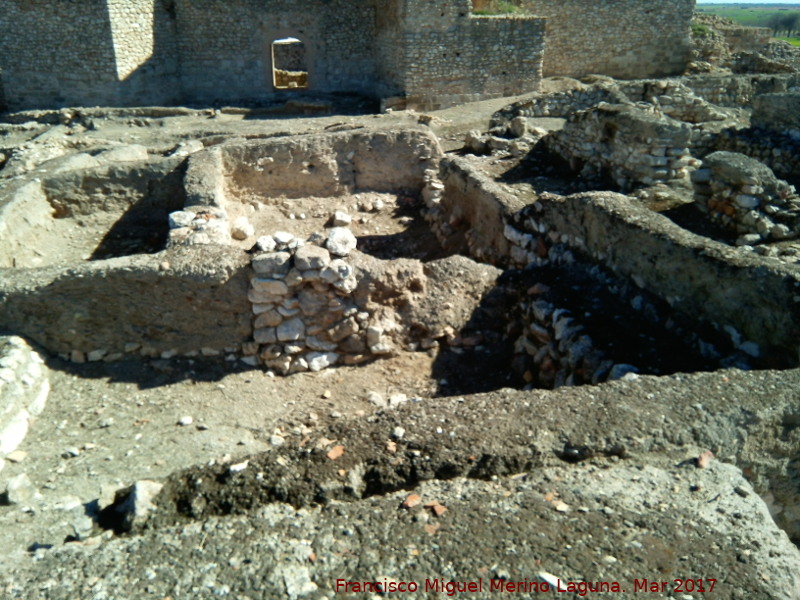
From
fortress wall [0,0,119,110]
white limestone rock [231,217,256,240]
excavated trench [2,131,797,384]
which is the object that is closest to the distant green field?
fortress wall [0,0,119,110]

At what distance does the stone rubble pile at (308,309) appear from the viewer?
5004 mm

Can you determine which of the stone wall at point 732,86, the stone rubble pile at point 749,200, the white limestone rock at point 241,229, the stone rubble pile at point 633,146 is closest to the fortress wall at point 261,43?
the stone wall at point 732,86

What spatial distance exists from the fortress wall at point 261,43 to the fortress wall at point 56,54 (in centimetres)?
215

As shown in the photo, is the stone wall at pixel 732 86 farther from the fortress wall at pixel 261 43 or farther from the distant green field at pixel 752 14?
the distant green field at pixel 752 14

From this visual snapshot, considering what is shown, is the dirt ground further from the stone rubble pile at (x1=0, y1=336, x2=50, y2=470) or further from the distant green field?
the distant green field

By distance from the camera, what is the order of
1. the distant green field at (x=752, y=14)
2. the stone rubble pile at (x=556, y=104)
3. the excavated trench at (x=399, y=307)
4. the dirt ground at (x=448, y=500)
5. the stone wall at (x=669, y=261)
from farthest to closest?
1. the distant green field at (x=752, y=14)
2. the stone rubble pile at (x=556, y=104)
3. the stone wall at (x=669, y=261)
4. the excavated trench at (x=399, y=307)
5. the dirt ground at (x=448, y=500)

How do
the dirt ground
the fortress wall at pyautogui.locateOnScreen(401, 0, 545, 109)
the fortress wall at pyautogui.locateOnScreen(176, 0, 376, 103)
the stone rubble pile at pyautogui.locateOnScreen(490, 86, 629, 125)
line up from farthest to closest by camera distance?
1. the fortress wall at pyautogui.locateOnScreen(176, 0, 376, 103)
2. the fortress wall at pyautogui.locateOnScreen(401, 0, 545, 109)
3. the stone rubble pile at pyautogui.locateOnScreen(490, 86, 629, 125)
4. the dirt ground

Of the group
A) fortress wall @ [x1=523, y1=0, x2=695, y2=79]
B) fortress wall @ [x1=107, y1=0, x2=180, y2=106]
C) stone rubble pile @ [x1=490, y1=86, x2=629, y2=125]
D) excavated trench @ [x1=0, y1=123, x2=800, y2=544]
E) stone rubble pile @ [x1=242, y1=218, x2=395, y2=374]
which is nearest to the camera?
excavated trench @ [x1=0, y1=123, x2=800, y2=544]

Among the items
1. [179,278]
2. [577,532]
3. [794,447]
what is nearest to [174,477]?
[577,532]

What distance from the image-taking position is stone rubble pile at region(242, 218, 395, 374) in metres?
5.00

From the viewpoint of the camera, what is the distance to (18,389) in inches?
172

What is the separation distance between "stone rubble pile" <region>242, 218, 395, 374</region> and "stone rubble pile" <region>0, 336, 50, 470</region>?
1.50 m

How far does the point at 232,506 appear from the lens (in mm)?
2875

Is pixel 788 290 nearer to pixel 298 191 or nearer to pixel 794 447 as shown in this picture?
pixel 794 447
